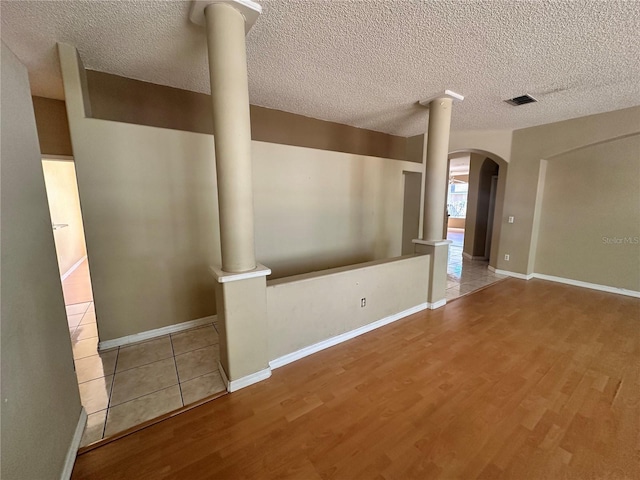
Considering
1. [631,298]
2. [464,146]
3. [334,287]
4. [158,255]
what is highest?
[464,146]

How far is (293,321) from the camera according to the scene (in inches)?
91.9

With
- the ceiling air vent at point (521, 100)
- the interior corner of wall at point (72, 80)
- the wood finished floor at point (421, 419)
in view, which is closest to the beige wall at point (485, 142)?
the ceiling air vent at point (521, 100)

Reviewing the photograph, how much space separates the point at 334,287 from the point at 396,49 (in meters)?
2.21

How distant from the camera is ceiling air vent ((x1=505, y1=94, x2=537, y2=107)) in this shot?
3.18 m


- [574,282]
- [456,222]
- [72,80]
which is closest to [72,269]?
[72,80]

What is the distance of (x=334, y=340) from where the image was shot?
2.64 metres

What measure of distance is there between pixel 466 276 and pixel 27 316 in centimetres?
574

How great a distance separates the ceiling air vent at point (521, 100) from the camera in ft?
10.4

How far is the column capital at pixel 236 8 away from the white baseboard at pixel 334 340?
268cm

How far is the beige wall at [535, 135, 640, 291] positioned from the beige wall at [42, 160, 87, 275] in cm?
840

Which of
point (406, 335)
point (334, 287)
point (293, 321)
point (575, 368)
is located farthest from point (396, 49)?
point (575, 368)

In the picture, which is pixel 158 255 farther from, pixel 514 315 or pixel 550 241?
pixel 550 241

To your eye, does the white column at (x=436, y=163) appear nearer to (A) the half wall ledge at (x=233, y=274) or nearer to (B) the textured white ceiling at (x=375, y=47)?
(B) the textured white ceiling at (x=375, y=47)

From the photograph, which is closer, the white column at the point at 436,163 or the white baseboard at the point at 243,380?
the white baseboard at the point at 243,380
